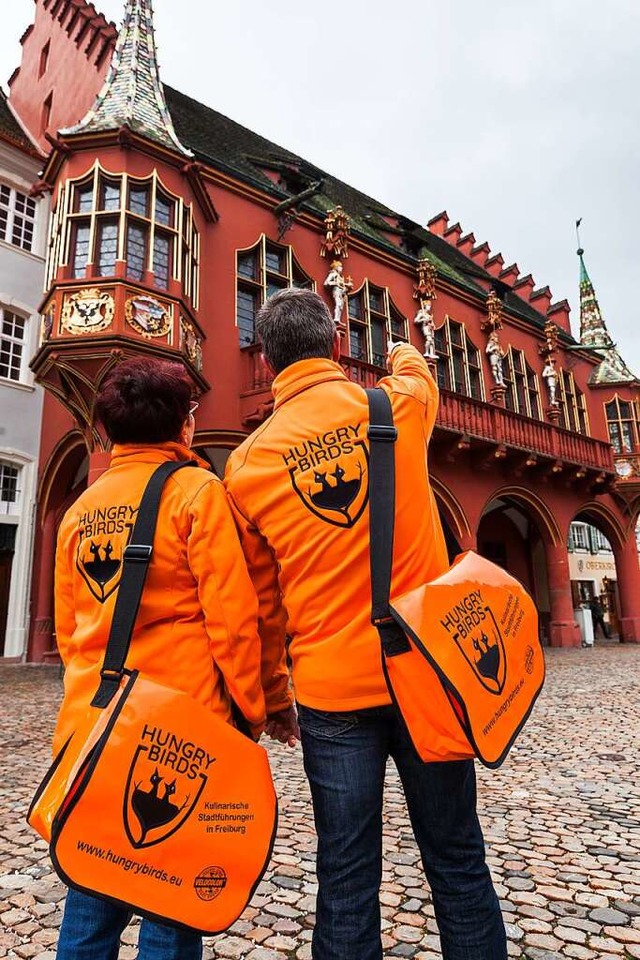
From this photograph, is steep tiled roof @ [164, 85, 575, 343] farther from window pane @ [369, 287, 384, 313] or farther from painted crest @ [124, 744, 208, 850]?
painted crest @ [124, 744, 208, 850]

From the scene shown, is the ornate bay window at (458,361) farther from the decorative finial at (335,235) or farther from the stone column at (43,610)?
the stone column at (43,610)

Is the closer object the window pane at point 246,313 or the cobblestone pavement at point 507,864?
the cobblestone pavement at point 507,864

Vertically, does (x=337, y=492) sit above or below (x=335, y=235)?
below

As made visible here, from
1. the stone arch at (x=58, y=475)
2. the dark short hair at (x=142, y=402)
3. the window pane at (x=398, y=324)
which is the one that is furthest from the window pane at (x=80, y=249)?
the dark short hair at (x=142, y=402)

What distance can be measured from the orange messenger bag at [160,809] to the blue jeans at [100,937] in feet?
0.86

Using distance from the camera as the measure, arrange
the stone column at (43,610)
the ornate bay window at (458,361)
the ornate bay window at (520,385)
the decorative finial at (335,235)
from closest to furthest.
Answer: the stone column at (43,610) → the decorative finial at (335,235) → the ornate bay window at (458,361) → the ornate bay window at (520,385)

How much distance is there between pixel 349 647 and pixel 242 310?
12.4 metres

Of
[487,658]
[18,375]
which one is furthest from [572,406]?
[487,658]

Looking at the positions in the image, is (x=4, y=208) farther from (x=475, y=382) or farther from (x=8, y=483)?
(x=475, y=382)

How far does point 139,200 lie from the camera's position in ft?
35.9

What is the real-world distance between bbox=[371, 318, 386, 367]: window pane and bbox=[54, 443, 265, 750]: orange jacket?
14.1 meters

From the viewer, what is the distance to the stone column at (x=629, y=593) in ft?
63.7

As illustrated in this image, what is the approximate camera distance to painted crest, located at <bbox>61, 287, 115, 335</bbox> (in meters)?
9.92

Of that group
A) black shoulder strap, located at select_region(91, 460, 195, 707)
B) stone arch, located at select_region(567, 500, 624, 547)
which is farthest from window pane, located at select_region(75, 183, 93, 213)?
stone arch, located at select_region(567, 500, 624, 547)
